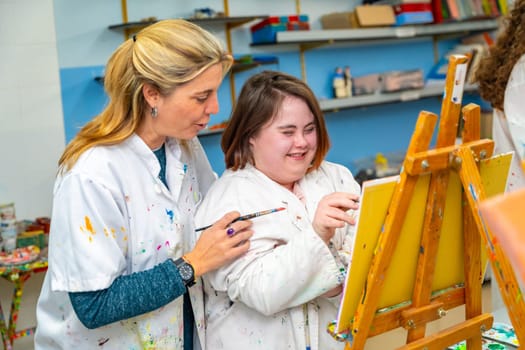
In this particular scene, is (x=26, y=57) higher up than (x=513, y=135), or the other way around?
(x=26, y=57)

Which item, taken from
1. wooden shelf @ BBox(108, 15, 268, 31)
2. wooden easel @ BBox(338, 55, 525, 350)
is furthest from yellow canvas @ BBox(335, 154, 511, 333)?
wooden shelf @ BBox(108, 15, 268, 31)

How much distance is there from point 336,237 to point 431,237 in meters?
0.34

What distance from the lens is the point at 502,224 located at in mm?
618

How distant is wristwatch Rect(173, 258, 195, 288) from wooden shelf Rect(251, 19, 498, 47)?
2537 millimetres

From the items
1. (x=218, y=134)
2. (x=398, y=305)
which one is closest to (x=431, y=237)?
(x=398, y=305)

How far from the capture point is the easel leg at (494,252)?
1.14 metres

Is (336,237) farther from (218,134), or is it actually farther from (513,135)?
(218,134)

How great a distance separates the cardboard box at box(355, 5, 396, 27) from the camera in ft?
13.4

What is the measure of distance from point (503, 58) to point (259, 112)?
43.3 inches

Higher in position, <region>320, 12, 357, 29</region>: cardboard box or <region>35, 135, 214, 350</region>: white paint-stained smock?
<region>320, 12, 357, 29</region>: cardboard box

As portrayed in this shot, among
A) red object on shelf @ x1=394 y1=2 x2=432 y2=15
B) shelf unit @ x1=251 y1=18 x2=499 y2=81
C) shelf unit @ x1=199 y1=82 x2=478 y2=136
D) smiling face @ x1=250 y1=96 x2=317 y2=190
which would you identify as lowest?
smiling face @ x1=250 y1=96 x2=317 y2=190

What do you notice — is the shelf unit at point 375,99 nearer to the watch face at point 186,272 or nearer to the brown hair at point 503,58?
the brown hair at point 503,58

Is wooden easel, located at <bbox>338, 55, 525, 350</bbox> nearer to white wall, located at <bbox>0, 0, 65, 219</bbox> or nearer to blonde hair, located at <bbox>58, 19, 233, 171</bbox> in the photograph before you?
blonde hair, located at <bbox>58, 19, 233, 171</bbox>

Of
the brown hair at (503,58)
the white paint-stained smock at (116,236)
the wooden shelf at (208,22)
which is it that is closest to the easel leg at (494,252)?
the white paint-stained smock at (116,236)
